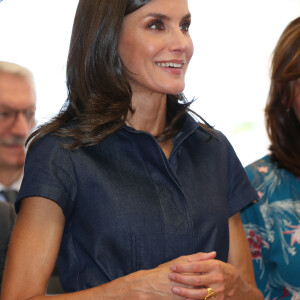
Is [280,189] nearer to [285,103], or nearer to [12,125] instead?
[285,103]

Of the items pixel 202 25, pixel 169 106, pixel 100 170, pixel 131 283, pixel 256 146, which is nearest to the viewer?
pixel 131 283

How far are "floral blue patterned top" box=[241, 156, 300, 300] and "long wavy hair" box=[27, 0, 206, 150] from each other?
0.80 metres

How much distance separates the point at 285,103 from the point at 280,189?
0.34 meters

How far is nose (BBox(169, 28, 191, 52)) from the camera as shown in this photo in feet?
5.05

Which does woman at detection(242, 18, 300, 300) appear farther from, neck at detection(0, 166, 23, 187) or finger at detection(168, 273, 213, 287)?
neck at detection(0, 166, 23, 187)

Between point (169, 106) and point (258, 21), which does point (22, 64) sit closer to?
point (169, 106)

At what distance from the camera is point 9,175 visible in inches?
79.0

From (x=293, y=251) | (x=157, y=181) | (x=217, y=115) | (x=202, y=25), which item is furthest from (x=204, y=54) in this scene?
(x=157, y=181)

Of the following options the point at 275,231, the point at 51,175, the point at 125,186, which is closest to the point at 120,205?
the point at 125,186

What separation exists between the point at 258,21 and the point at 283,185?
1.03 metres

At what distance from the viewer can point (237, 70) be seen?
2758mm

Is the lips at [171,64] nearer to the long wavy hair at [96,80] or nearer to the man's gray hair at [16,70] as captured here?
the long wavy hair at [96,80]

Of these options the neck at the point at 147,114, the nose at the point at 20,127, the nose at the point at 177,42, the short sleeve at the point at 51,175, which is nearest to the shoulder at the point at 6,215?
the nose at the point at 20,127

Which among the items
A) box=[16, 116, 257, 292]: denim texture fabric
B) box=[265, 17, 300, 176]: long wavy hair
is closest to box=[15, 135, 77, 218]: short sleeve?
box=[16, 116, 257, 292]: denim texture fabric
